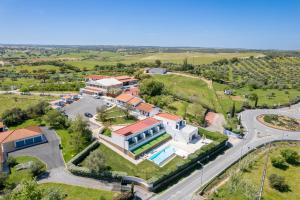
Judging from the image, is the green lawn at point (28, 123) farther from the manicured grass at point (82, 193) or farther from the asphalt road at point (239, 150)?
the asphalt road at point (239, 150)

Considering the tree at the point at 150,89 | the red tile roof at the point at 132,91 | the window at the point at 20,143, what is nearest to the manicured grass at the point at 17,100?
the red tile roof at the point at 132,91

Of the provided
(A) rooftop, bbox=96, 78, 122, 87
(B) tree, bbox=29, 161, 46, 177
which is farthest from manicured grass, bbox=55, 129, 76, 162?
(A) rooftop, bbox=96, 78, 122, 87

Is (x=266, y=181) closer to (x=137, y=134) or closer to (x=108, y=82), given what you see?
(x=137, y=134)

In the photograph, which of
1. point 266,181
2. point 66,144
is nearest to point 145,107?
point 66,144

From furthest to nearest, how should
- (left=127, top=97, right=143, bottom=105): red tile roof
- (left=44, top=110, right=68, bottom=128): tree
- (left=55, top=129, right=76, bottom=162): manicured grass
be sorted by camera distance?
1. (left=127, top=97, right=143, bottom=105): red tile roof
2. (left=44, top=110, right=68, bottom=128): tree
3. (left=55, top=129, right=76, bottom=162): manicured grass

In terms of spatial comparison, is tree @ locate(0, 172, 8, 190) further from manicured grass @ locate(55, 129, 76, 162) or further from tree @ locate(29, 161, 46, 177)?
manicured grass @ locate(55, 129, 76, 162)

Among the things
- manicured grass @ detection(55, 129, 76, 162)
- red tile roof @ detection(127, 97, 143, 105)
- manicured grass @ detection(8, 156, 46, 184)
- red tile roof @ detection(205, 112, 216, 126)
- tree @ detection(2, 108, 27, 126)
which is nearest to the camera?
manicured grass @ detection(8, 156, 46, 184)
